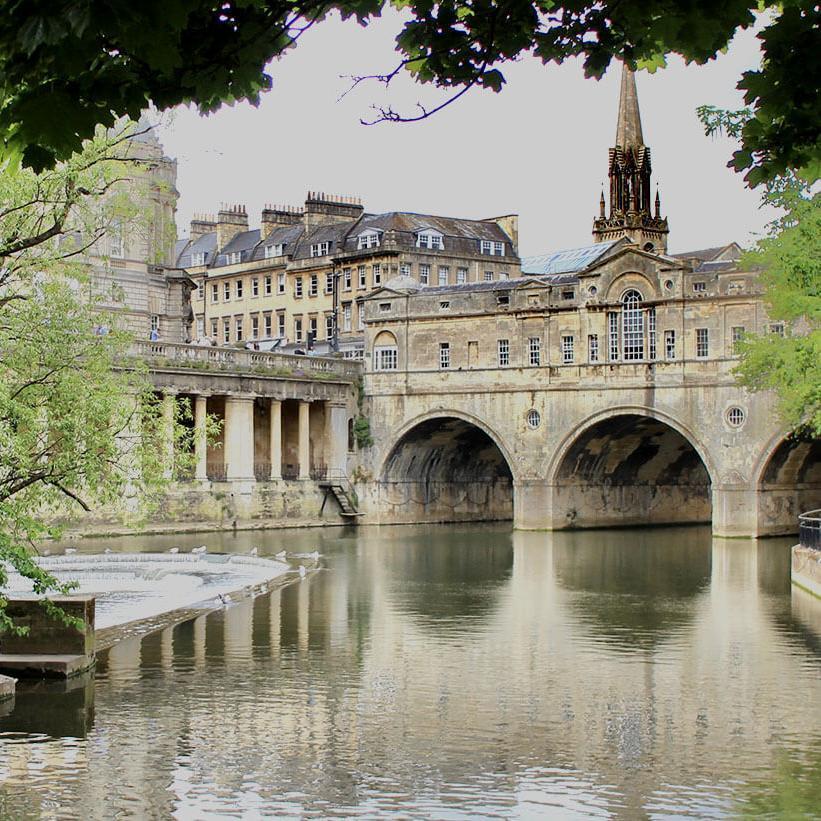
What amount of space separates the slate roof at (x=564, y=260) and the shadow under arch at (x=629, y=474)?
40.3 feet

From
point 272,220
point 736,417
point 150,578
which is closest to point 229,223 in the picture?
point 272,220

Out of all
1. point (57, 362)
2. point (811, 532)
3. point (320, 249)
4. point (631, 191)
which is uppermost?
point (631, 191)

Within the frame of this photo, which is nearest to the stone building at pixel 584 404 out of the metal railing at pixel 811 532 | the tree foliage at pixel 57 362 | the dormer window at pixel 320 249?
the metal railing at pixel 811 532

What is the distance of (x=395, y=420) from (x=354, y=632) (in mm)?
33912

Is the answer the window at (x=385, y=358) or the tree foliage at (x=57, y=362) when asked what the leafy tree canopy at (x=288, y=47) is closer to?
the tree foliage at (x=57, y=362)

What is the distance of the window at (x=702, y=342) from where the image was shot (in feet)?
174

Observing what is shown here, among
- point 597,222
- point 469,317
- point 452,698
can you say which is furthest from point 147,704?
point 597,222

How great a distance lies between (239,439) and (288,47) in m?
49.8

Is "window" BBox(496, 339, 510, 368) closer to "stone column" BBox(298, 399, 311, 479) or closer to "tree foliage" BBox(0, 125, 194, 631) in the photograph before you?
"stone column" BBox(298, 399, 311, 479)

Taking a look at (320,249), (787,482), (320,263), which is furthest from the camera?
(320,249)

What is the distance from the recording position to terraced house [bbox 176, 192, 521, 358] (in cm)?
8019

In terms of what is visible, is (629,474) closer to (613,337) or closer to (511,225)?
(613,337)

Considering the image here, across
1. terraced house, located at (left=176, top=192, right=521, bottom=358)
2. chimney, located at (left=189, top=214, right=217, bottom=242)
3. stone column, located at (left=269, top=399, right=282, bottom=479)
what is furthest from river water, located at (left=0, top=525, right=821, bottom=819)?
chimney, located at (left=189, top=214, right=217, bottom=242)

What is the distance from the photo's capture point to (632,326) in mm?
54844
